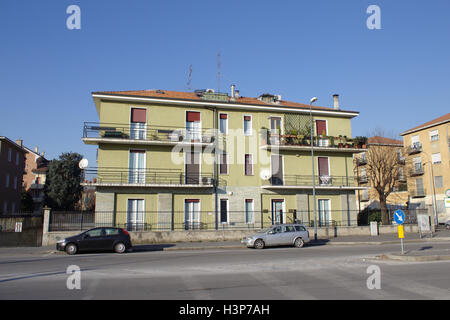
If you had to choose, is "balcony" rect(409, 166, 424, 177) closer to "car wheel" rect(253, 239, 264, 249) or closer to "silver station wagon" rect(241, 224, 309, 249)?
"silver station wagon" rect(241, 224, 309, 249)

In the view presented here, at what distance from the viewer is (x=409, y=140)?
51906 millimetres

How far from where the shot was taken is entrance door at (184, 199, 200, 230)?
26.1 metres

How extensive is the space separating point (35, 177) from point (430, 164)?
209 feet

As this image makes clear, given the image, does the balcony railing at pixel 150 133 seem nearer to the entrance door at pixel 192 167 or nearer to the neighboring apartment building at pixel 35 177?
the entrance door at pixel 192 167

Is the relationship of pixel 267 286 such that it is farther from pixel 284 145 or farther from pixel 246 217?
pixel 284 145

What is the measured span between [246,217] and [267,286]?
1833 cm

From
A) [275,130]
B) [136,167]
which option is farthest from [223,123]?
[136,167]

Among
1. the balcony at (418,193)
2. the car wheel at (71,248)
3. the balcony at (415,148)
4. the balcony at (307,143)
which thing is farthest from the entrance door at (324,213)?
the balcony at (415,148)

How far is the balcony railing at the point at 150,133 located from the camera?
2528 centimetres

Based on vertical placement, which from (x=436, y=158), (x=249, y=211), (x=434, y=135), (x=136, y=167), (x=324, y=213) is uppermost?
(x=434, y=135)

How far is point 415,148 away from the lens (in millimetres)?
49875

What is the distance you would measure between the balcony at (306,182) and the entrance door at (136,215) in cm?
942

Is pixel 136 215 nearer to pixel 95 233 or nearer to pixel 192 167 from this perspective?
pixel 192 167

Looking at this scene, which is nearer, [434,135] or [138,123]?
[138,123]
